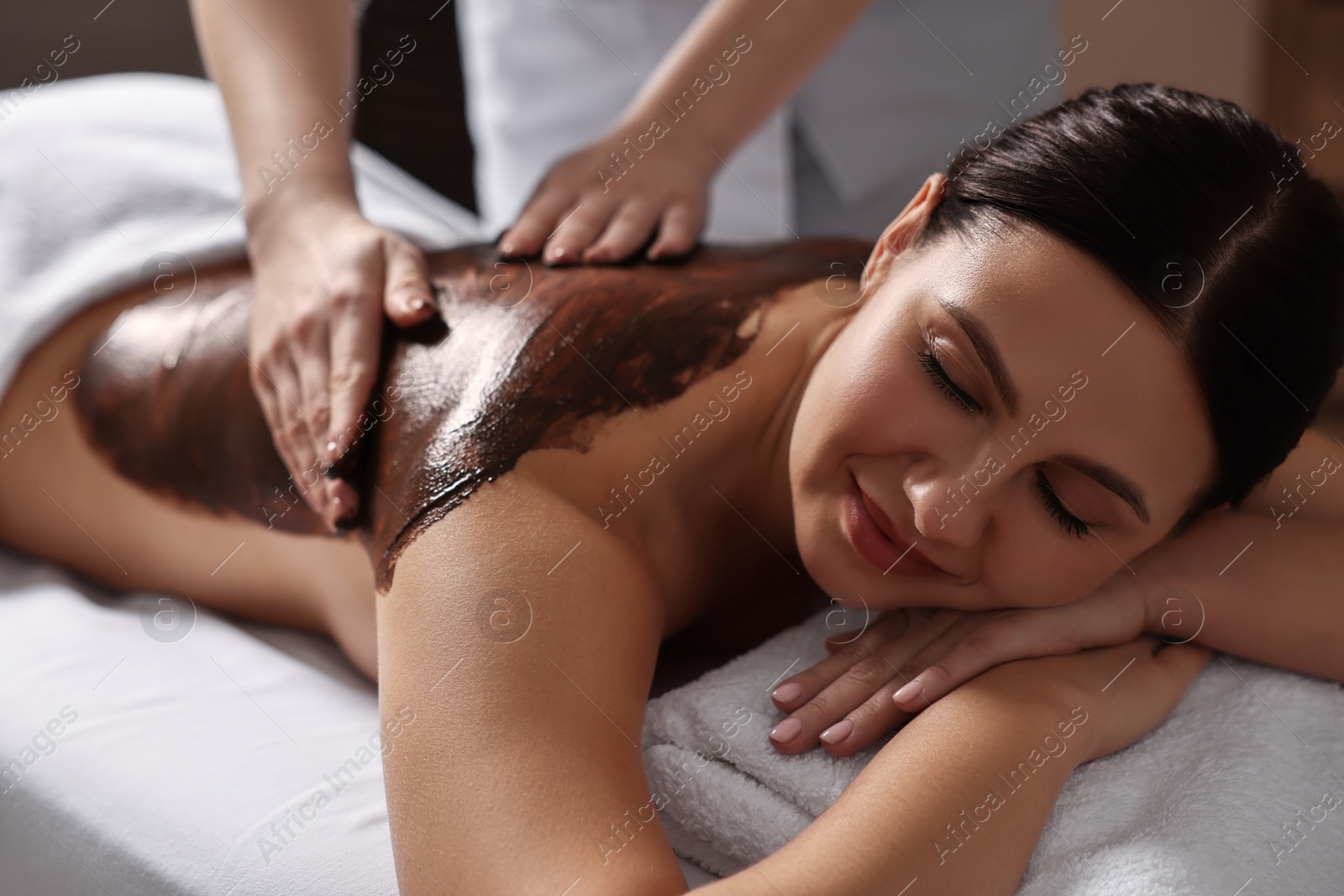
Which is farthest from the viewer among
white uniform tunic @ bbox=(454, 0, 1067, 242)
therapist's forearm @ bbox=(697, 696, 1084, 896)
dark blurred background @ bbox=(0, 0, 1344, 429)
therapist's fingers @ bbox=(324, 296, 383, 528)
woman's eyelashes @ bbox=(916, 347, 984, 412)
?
dark blurred background @ bbox=(0, 0, 1344, 429)

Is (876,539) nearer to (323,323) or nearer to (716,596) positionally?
(716,596)

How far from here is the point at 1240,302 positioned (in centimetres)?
77

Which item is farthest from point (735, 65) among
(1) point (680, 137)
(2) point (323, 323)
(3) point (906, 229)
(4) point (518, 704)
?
(4) point (518, 704)

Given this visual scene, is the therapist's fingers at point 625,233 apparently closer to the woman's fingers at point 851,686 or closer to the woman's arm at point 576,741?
the woman's arm at point 576,741

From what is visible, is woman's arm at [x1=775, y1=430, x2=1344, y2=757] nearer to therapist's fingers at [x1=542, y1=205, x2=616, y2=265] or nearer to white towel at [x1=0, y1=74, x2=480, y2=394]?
therapist's fingers at [x1=542, y1=205, x2=616, y2=265]

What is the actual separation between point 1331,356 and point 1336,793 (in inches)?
12.7

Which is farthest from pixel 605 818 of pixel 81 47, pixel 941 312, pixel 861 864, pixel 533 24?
pixel 81 47

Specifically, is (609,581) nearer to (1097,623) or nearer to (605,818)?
(605,818)

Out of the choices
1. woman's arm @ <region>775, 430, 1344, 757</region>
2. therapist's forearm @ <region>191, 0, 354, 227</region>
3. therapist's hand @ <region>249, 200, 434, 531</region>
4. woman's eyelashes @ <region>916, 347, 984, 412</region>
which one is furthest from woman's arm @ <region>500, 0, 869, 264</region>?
woman's arm @ <region>775, 430, 1344, 757</region>

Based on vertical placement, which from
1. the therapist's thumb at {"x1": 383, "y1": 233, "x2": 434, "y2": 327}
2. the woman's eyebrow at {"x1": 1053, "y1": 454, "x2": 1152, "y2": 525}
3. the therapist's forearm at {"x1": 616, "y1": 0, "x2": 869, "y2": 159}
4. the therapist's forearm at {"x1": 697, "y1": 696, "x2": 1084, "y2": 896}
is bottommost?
the therapist's forearm at {"x1": 697, "y1": 696, "x2": 1084, "y2": 896}

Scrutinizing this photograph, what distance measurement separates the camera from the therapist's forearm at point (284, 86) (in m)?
1.12

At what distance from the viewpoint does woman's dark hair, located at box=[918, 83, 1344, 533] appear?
0.76 meters

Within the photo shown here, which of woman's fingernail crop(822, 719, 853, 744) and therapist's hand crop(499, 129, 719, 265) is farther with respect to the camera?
therapist's hand crop(499, 129, 719, 265)

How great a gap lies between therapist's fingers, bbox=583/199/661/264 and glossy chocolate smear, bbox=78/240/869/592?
0.07 feet
